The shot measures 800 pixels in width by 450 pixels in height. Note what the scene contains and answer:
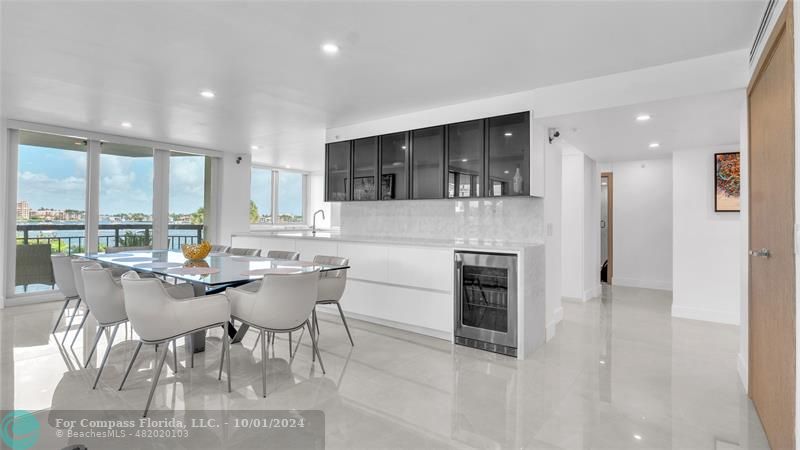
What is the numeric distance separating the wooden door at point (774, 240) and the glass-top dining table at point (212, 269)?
255cm

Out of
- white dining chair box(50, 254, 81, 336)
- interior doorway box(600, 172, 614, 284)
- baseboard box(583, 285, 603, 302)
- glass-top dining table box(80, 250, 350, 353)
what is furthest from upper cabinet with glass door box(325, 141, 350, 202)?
interior doorway box(600, 172, 614, 284)

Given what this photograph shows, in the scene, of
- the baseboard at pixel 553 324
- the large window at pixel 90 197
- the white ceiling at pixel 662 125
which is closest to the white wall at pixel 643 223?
the white ceiling at pixel 662 125

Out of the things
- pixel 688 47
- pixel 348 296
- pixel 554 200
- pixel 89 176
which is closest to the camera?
pixel 688 47

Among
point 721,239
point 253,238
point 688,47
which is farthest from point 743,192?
point 253,238

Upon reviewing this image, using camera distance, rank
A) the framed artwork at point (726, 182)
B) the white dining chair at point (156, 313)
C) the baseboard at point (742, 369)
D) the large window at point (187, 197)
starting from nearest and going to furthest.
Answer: the white dining chair at point (156, 313) → the baseboard at point (742, 369) → the framed artwork at point (726, 182) → the large window at point (187, 197)

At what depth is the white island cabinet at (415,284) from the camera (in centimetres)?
338

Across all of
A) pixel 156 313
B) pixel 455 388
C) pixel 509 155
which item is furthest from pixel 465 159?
pixel 156 313

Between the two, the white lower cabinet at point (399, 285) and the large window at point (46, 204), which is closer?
the white lower cabinet at point (399, 285)

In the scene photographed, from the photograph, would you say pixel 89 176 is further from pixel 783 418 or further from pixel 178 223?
pixel 783 418

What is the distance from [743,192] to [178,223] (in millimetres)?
7272

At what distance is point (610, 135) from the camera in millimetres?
4320

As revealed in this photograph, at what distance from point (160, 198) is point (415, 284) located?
15.7 feet

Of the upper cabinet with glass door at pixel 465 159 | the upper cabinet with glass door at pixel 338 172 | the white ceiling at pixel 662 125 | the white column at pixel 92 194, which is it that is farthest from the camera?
the white column at pixel 92 194

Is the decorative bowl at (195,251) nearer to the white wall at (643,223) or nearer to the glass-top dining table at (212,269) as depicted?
the glass-top dining table at (212,269)
